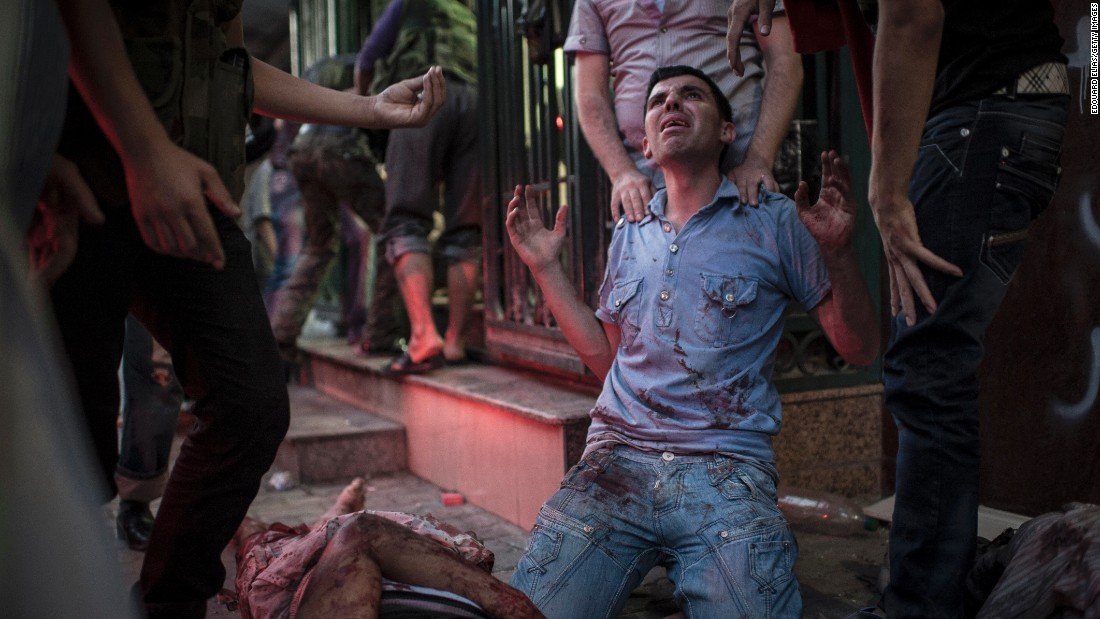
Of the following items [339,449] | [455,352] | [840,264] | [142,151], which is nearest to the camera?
[142,151]

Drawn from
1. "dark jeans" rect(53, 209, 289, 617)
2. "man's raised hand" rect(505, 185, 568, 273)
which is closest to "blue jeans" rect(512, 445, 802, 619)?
"man's raised hand" rect(505, 185, 568, 273)

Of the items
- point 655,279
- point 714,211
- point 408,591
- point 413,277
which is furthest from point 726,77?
point 413,277

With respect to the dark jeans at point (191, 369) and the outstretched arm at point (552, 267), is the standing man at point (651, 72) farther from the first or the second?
the dark jeans at point (191, 369)

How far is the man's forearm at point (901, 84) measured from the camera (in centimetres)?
172

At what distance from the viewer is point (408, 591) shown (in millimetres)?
1678

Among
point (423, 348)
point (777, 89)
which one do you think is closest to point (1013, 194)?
point (777, 89)

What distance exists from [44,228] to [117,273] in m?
0.19

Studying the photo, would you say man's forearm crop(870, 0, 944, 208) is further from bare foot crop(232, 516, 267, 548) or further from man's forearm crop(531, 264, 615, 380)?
bare foot crop(232, 516, 267, 548)

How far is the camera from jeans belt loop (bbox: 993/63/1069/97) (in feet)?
6.13

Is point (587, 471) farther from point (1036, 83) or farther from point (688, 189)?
point (1036, 83)

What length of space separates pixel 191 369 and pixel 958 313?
4.80 ft

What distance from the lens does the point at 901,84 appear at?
5.80 feet

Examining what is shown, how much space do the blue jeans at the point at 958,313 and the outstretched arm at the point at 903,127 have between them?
4 centimetres

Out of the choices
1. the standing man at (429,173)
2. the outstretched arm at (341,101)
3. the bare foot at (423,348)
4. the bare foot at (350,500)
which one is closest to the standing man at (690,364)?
the outstretched arm at (341,101)
